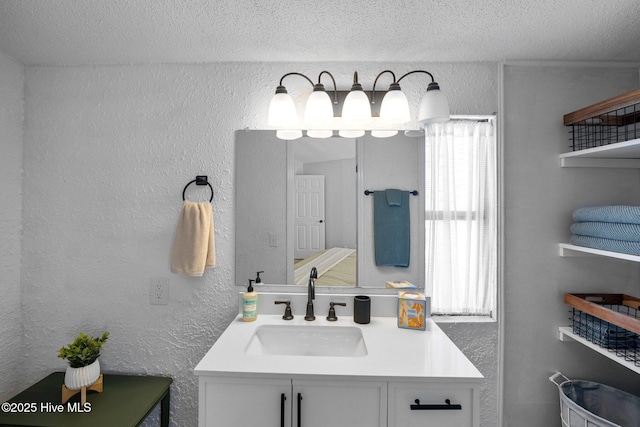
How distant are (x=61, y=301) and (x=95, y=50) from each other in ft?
4.24

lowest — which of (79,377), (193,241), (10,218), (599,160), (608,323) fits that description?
(79,377)

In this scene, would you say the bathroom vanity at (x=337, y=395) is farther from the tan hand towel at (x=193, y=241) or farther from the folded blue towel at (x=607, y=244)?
the folded blue towel at (x=607, y=244)

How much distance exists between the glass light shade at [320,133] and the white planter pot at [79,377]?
4.86 feet

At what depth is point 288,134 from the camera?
166cm

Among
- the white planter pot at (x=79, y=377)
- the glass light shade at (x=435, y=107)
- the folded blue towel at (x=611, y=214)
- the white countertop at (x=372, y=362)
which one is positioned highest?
the glass light shade at (x=435, y=107)

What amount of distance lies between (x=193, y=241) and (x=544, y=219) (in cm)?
179

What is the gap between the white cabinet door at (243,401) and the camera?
43.8 inches

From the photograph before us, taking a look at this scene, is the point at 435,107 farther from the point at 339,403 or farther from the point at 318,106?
the point at 339,403

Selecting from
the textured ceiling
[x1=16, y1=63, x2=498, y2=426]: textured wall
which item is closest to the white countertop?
[x1=16, y1=63, x2=498, y2=426]: textured wall

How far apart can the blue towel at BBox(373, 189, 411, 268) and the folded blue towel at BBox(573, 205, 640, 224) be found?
789 millimetres

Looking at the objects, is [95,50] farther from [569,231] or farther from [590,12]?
[569,231]

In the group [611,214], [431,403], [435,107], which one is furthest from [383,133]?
[431,403]

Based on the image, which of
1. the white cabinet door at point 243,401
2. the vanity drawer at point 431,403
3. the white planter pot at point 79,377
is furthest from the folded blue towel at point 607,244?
the white planter pot at point 79,377

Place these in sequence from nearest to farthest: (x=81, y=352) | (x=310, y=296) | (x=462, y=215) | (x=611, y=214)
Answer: (x=611, y=214) < (x=81, y=352) < (x=310, y=296) < (x=462, y=215)
